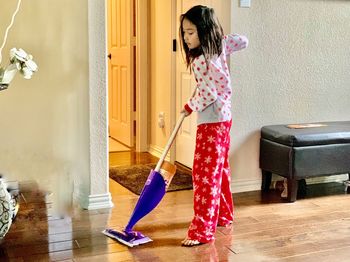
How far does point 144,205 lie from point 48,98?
914mm

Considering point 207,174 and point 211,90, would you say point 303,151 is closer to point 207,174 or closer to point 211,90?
point 207,174

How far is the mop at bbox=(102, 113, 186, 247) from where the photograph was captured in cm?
269

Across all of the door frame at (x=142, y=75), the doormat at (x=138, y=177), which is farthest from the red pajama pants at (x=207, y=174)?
the door frame at (x=142, y=75)

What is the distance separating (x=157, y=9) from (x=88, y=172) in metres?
1.92

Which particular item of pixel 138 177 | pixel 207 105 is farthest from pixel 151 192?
pixel 138 177

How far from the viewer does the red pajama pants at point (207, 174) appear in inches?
105

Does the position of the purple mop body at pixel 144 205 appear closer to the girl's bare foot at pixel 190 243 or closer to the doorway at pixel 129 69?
the girl's bare foot at pixel 190 243

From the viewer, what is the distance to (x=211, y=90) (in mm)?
2584

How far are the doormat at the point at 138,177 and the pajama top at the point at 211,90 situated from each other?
3.77 feet

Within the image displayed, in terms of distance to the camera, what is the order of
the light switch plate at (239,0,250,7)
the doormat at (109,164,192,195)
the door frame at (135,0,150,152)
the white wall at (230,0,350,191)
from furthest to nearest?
1. the door frame at (135,0,150,152)
2. the doormat at (109,164,192,195)
3. the white wall at (230,0,350,191)
4. the light switch plate at (239,0,250,7)

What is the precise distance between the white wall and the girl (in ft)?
2.56

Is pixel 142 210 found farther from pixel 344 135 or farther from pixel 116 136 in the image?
pixel 116 136

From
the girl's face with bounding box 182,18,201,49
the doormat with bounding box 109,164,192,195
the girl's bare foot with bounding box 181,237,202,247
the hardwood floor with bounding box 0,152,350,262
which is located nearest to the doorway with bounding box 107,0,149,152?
the doormat with bounding box 109,164,192,195

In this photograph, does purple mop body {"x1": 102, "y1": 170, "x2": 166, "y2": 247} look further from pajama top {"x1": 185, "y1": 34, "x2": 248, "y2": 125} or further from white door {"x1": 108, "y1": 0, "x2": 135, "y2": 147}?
white door {"x1": 108, "y1": 0, "x2": 135, "y2": 147}
